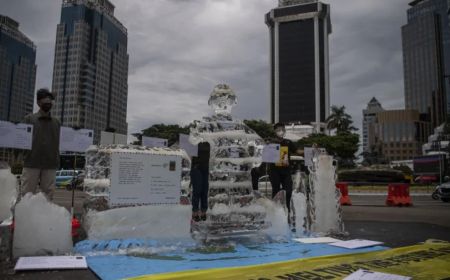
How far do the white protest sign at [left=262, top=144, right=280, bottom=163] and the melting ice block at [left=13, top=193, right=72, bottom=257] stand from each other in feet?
9.75

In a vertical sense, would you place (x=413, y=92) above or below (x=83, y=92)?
above

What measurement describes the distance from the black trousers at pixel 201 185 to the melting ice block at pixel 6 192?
3.52 metres

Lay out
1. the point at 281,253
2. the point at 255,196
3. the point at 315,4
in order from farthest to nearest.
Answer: the point at 315,4, the point at 255,196, the point at 281,253

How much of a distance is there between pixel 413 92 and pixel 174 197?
144357 mm

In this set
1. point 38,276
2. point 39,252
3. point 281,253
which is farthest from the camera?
point 281,253

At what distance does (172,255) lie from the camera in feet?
12.6

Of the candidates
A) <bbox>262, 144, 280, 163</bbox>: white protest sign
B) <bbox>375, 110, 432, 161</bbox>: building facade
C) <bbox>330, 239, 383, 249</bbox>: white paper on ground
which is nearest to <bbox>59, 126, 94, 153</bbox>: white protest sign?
<bbox>262, 144, 280, 163</bbox>: white protest sign

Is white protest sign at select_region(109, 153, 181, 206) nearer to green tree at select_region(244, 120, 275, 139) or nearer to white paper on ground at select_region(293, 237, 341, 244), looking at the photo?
white paper on ground at select_region(293, 237, 341, 244)

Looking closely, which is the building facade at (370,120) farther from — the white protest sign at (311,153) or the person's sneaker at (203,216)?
the person's sneaker at (203,216)

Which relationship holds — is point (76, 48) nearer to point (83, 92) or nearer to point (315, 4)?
point (83, 92)

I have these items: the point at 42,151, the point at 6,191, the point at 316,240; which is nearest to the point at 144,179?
the point at 42,151

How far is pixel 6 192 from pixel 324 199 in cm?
550

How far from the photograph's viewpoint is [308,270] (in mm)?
3213

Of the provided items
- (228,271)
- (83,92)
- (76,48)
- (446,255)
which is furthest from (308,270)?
(76,48)
